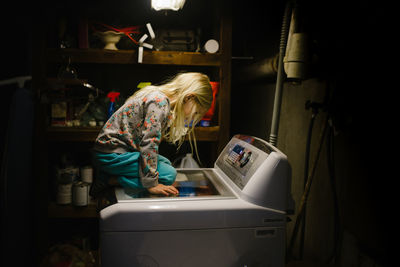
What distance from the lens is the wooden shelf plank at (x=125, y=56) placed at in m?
2.23

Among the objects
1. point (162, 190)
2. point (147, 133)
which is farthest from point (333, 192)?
point (147, 133)

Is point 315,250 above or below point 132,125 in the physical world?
below

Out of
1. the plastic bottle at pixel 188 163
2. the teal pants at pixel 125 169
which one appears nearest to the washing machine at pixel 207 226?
the teal pants at pixel 125 169

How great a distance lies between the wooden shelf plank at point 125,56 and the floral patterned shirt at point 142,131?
771 mm

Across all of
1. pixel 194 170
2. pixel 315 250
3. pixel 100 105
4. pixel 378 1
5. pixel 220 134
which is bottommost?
pixel 315 250

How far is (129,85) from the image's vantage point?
2.74 meters

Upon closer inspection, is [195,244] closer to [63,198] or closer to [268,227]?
[268,227]

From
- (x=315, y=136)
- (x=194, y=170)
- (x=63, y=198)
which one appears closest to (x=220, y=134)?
(x=194, y=170)

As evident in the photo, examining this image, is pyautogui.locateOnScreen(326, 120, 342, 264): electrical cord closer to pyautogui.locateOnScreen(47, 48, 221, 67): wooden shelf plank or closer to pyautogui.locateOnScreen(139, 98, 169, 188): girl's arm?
pyautogui.locateOnScreen(139, 98, 169, 188): girl's arm

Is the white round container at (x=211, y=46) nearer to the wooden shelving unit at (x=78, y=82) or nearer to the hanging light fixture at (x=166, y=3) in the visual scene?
the wooden shelving unit at (x=78, y=82)

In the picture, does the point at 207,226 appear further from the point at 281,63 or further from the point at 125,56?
the point at 125,56

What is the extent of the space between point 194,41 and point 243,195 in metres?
1.46

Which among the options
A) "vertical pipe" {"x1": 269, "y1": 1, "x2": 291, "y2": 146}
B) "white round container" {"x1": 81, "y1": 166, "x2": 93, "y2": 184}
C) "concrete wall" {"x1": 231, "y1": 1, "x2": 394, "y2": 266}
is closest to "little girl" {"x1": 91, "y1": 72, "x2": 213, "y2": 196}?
"vertical pipe" {"x1": 269, "y1": 1, "x2": 291, "y2": 146}

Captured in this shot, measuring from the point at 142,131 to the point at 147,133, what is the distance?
0.05 m
